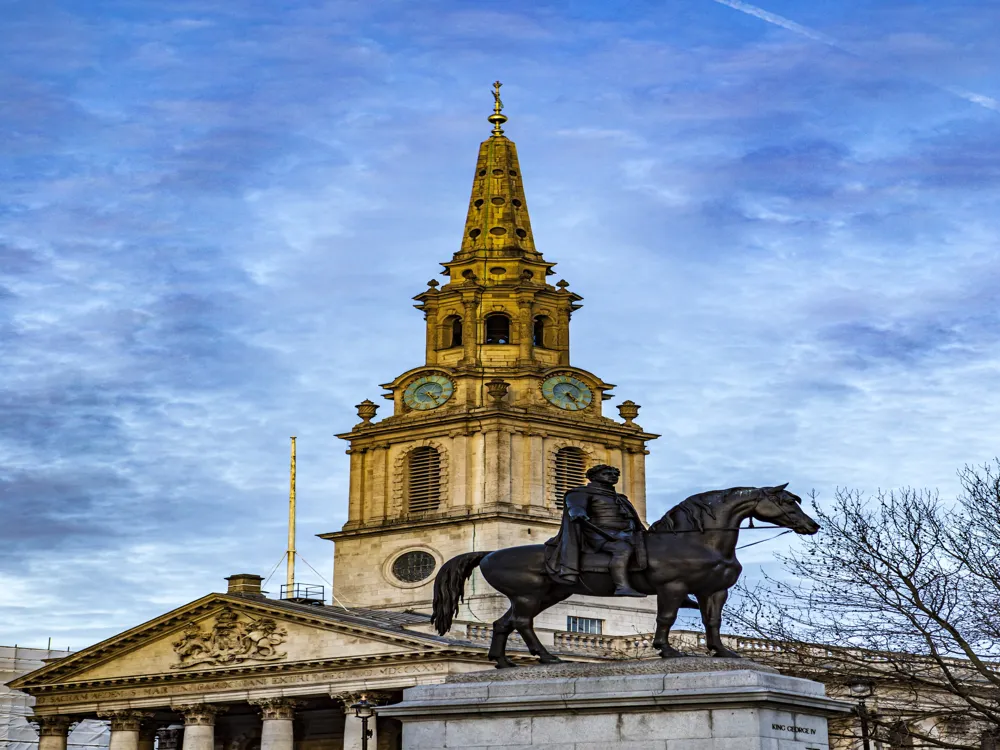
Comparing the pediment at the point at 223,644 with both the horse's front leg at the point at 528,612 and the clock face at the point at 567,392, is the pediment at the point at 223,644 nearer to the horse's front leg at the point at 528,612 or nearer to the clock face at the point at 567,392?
the clock face at the point at 567,392

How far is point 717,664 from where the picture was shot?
27.7 metres

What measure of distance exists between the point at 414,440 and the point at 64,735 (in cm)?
2031

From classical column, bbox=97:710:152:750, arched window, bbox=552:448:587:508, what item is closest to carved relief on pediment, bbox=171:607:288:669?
classical column, bbox=97:710:152:750

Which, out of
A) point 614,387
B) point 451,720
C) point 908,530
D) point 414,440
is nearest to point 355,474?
point 414,440

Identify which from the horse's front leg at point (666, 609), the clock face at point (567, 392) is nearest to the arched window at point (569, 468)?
the clock face at point (567, 392)

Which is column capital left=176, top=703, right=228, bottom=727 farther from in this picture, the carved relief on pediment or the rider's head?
the rider's head

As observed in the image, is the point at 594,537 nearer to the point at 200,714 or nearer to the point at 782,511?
the point at 782,511

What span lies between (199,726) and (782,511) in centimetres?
5719

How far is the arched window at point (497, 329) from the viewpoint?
97.3 m

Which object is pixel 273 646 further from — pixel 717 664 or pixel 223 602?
pixel 717 664

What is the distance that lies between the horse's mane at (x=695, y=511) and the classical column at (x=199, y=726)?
5624 cm

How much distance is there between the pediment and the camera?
79188 mm

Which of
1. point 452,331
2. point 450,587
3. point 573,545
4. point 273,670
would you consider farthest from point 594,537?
point 452,331

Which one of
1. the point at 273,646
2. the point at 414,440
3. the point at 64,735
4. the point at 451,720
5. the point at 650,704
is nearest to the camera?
the point at 650,704
